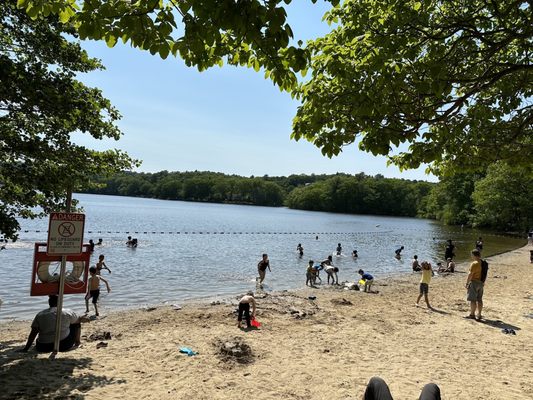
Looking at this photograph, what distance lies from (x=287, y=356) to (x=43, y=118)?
24.0 ft

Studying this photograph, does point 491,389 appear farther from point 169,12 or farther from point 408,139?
point 169,12

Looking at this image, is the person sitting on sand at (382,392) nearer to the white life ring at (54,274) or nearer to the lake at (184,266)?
the white life ring at (54,274)

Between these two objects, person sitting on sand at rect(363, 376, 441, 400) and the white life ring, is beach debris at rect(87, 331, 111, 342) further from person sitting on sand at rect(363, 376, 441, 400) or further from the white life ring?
person sitting on sand at rect(363, 376, 441, 400)

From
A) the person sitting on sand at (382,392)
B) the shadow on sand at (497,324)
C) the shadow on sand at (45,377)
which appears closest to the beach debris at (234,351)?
the shadow on sand at (45,377)

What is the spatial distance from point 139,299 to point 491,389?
1427 cm

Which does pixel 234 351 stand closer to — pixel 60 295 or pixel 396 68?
pixel 60 295

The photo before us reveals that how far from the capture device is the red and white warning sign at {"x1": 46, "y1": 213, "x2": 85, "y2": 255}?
286 inches

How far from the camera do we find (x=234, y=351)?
8531mm

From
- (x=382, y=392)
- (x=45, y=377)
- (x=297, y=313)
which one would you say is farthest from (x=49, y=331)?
(x=297, y=313)

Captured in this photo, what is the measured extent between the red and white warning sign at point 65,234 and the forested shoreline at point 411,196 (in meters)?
44.4

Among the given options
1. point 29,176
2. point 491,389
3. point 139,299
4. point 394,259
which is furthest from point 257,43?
point 394,259

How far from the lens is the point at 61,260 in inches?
295

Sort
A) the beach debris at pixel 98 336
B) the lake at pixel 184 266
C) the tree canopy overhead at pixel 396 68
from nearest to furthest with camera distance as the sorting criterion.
Answer: the tree canopy overhead at pixel 396 68 → the beach debris at pixel 98 336 → the lake at pixel 184 266

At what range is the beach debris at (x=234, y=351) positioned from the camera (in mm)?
8266
